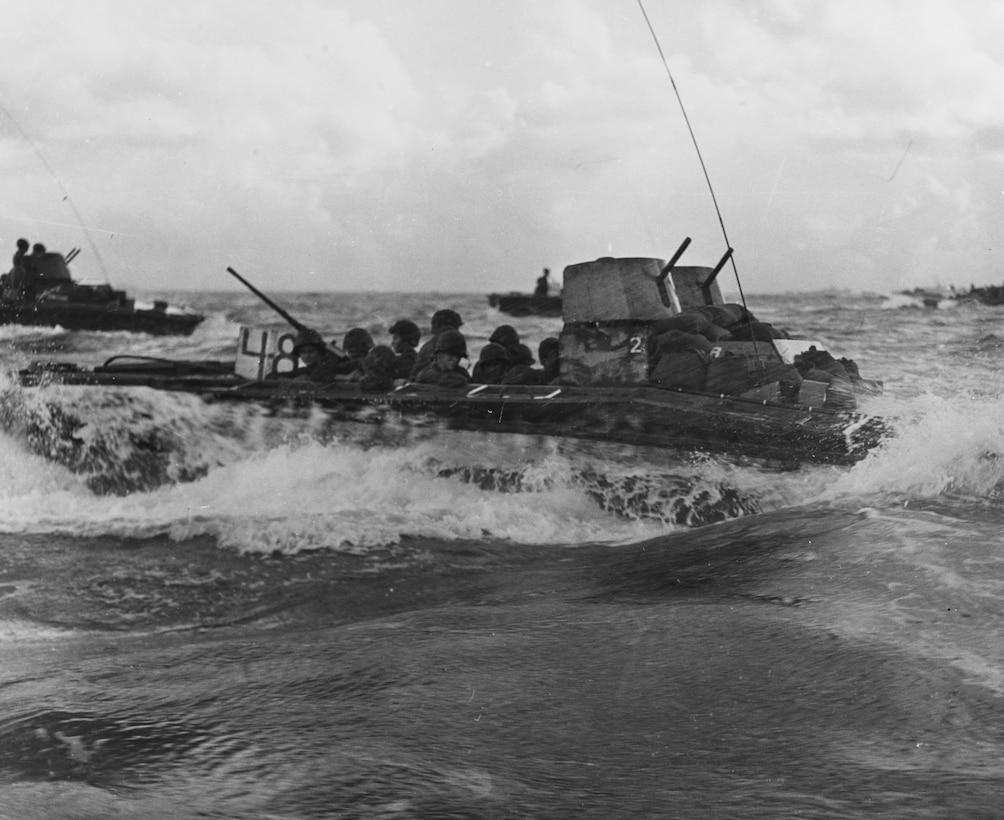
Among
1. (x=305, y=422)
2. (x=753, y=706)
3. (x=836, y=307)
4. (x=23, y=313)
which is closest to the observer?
(x=753, y=706)

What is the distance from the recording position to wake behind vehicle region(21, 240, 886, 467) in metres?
9.16

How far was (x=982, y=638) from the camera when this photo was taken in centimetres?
434

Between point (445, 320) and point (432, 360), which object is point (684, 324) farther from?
point (445, 320)

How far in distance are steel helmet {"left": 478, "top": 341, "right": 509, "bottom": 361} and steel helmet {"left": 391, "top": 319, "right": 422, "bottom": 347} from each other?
169 centimetres

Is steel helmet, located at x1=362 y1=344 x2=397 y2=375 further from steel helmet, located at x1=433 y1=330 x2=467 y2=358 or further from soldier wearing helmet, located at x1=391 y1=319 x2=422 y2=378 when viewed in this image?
steel helmet, located at x1=433 y1=330 x2=467 y2=358

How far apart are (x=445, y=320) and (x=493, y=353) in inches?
38.3

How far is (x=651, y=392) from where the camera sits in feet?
32.2

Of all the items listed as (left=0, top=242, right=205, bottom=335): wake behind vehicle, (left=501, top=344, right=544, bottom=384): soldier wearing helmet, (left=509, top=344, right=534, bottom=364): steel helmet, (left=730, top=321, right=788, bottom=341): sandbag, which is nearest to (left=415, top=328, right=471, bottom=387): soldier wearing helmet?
(left=501, top=344, right=544, bottom=384): soldier wearing helmet

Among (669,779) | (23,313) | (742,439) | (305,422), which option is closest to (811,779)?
(669,779)

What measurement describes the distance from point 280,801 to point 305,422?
869cm

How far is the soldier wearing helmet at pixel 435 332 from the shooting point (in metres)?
11.5

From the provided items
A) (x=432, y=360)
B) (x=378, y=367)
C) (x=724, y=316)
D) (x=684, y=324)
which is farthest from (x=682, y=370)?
(x=378, y=367)

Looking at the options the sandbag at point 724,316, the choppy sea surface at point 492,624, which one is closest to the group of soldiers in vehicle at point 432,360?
the choppy sea surface at point 492,624

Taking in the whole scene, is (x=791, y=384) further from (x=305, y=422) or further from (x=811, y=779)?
(x=811, y=779)
